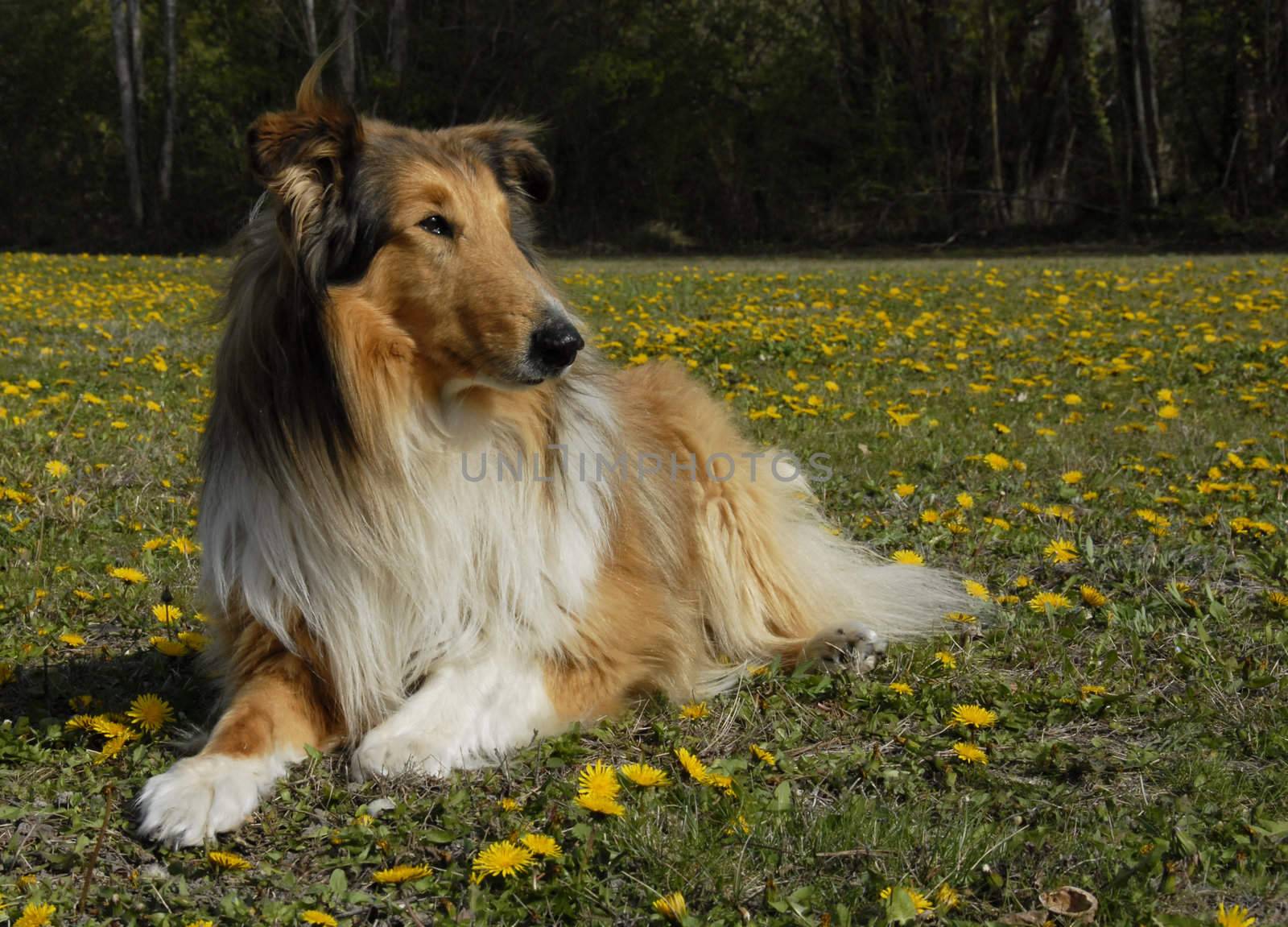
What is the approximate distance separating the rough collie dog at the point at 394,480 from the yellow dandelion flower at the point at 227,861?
0.35m

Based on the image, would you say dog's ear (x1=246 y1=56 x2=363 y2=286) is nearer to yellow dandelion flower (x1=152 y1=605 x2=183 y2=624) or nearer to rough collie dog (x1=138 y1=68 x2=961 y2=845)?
rough collie dog (x1=138 y1=68 x2=961 y2=845)

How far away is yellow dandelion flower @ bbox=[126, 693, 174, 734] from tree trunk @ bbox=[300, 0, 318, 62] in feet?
69.1

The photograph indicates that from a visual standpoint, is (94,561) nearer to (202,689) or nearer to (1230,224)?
(202,689)

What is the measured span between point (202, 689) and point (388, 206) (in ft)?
4.74

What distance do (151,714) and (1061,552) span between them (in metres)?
2.94

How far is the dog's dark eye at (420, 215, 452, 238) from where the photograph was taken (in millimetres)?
2992

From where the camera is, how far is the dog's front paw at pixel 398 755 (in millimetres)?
2721

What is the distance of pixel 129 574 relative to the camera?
12.1ft

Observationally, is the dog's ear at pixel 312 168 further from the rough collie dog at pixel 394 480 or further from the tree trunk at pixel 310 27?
the tree trunk at pixel 310 27

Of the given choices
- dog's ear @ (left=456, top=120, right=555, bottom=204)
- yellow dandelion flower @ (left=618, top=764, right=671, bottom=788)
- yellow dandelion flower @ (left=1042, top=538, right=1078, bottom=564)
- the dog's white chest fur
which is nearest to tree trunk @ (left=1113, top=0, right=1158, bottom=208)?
yellow dandelion flower @ (left=1042, top=538, right=1078, bottom=564)

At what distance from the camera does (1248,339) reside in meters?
8.46

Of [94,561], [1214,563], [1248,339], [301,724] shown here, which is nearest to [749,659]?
[301,724]

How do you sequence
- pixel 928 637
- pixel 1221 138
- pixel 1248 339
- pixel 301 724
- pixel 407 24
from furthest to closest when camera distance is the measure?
pixel 407 24
pixel 1221 138
pixel 1248 339
pixel 928 637
pixel 301 724

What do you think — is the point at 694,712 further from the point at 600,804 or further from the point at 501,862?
the point at 501,862
